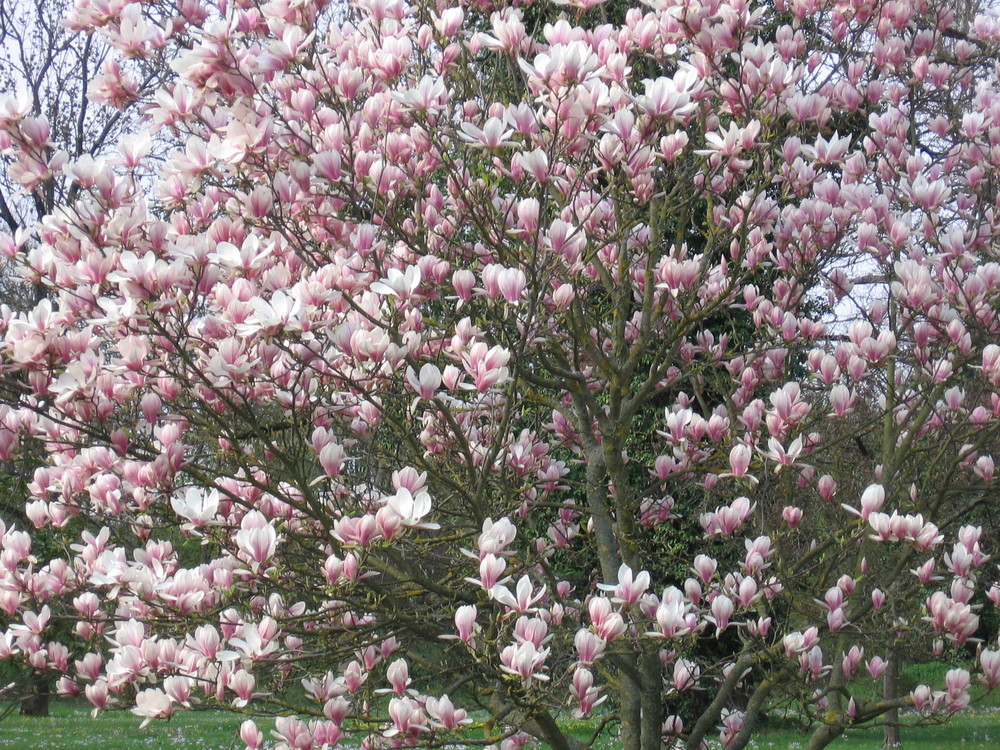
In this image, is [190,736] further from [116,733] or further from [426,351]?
[426,351]

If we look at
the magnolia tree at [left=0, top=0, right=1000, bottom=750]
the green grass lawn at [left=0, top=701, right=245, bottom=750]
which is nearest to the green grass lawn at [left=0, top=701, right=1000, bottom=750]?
the green grass lawn at [left=0, top=701, right=245, bottom=750]

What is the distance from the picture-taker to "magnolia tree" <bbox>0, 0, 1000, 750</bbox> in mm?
2545

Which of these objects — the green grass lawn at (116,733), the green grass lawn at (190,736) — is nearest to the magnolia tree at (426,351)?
the green grass lawn at (116,733)

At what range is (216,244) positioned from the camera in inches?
106

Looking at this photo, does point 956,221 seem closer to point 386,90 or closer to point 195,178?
point 386,90

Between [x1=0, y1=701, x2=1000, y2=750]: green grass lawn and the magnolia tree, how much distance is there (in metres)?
6.70

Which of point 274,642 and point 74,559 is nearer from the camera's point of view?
point 274,642

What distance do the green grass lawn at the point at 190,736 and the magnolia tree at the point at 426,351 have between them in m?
6.70

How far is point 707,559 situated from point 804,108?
1.54m

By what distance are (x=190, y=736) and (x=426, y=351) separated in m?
10.3

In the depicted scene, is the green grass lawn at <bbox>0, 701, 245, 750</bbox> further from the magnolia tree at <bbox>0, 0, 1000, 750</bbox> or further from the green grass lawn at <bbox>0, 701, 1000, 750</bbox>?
the magnolia tree at <bbox>0, 0, 1000, 750</bbox>

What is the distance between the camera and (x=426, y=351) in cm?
339

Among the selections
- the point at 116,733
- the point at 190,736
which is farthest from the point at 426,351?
the point at 116,733

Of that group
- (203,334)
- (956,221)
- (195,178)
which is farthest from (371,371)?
(956,221)
